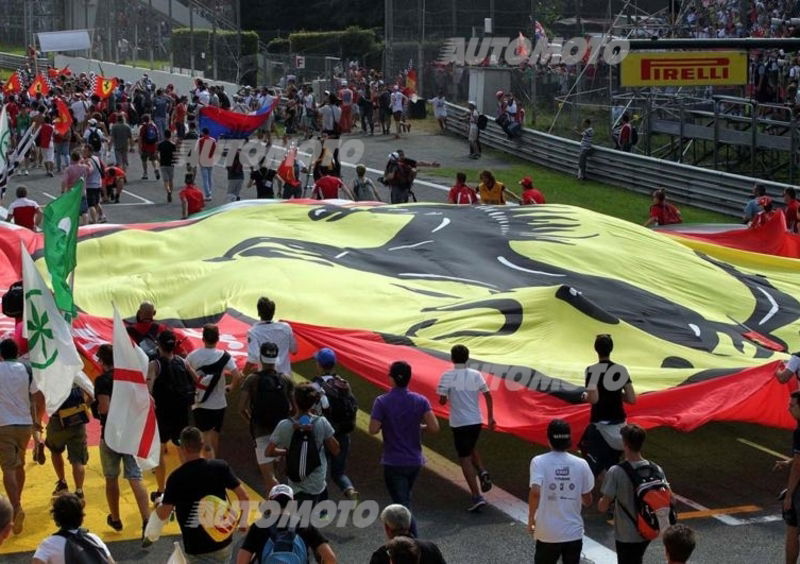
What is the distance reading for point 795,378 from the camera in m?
11.7

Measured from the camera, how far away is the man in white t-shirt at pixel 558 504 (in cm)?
877

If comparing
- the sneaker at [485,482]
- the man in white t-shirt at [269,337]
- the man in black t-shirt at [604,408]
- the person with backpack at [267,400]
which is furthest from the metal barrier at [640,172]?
the person with backpack at [267,400]

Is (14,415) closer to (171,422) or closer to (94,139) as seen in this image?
(171,422)

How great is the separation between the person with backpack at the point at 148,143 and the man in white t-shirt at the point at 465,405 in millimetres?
19723

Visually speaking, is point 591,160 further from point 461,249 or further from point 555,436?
point 555,436

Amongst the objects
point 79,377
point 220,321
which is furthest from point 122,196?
point 79,377

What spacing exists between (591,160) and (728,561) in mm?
22099

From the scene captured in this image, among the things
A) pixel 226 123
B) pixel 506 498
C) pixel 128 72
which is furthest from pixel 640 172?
pixel 128 72

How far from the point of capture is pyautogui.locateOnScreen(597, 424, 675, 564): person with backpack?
28.4 ft

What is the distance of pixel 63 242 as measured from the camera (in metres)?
11.7

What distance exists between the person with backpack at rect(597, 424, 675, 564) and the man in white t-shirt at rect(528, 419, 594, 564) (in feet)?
0.59

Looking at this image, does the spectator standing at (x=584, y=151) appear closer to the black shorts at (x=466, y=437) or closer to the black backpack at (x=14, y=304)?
the black backpack at (x=14, y=304)

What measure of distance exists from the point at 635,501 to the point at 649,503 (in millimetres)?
96

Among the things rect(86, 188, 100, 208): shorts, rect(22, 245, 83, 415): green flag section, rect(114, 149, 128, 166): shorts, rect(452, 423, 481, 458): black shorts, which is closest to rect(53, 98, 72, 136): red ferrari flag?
rect(114, 149, 128, 166): shorts
